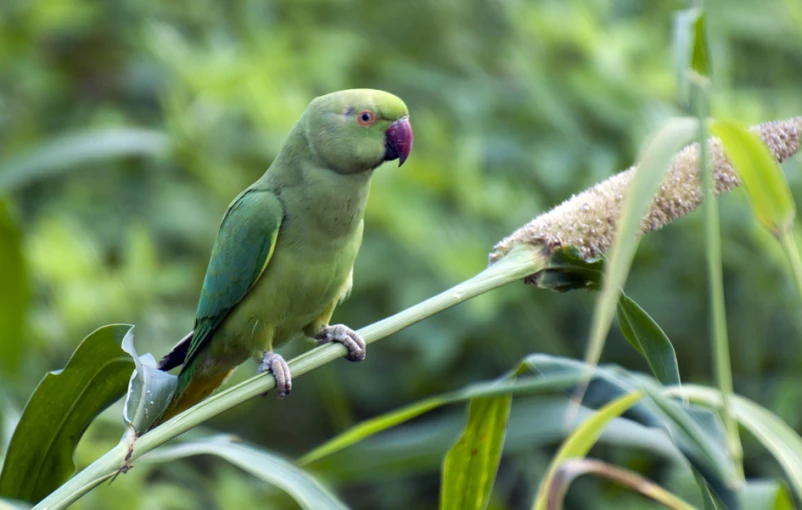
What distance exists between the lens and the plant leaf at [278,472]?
49.4 inches

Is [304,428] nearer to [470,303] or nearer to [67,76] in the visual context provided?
[470,303]

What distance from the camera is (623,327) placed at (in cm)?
135

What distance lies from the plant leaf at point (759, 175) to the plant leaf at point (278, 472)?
71 cm

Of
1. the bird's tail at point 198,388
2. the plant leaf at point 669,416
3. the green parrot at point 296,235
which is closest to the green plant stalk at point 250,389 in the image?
the plant leaf at point 669,416

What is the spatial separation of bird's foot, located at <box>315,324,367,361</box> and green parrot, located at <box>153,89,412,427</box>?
19 millimetres

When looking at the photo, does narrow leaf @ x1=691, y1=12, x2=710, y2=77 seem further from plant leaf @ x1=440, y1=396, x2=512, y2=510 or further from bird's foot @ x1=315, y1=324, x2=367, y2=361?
bird's foot @ x1=315, y1=324, x2=367, y2=361

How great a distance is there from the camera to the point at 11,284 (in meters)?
2.03

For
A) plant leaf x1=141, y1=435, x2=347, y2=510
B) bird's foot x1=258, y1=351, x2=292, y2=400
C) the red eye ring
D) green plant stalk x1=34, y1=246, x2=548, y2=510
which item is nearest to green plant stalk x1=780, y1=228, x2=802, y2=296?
green plant stalk x1=34, y1=246, x2=548, y2=510

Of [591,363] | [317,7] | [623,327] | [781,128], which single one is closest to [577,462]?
[591,363]

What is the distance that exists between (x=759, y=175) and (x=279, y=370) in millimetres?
1014

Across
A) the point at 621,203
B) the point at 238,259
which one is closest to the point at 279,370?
the point at 238,259

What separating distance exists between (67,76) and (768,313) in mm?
3201

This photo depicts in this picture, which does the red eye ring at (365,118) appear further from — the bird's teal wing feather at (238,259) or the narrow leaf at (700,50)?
the narrow leaf at (700,50)

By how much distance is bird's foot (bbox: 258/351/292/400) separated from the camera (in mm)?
1667
